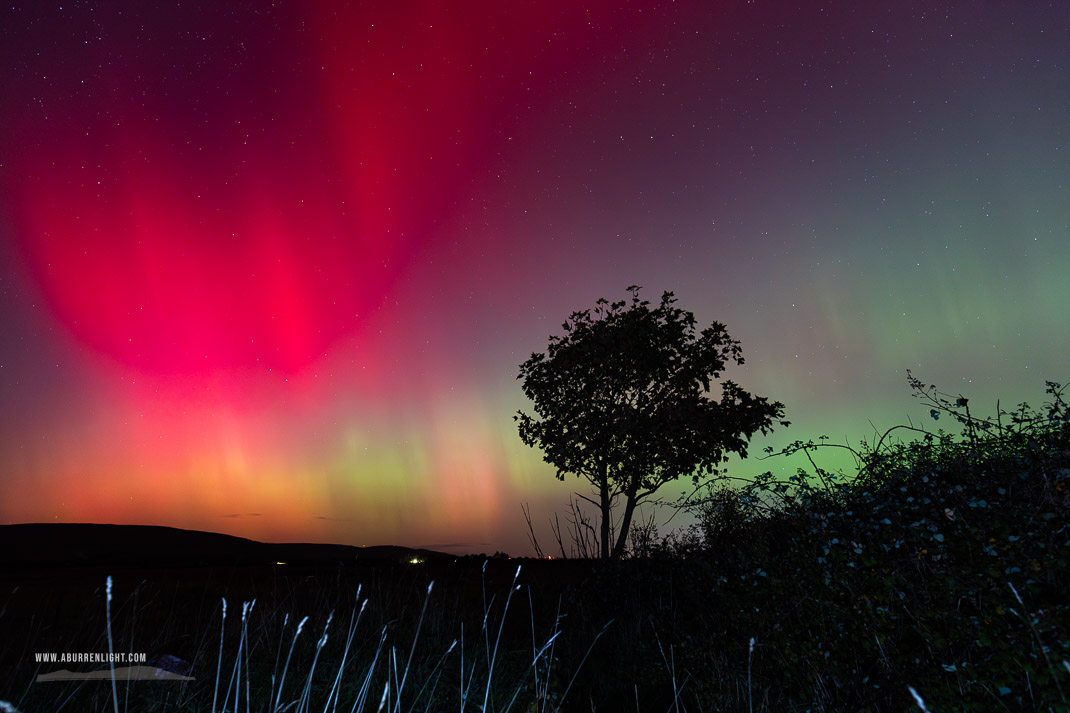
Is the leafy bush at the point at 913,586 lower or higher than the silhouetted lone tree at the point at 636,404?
lower

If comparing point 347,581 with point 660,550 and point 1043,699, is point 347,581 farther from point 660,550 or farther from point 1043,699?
point 1043,699

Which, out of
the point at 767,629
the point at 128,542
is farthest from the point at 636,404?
the point at 128,542

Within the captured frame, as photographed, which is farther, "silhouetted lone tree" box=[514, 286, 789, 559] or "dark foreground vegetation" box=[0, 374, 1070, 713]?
"silhouetted lone tree" box=[514, 286, 789, 559]

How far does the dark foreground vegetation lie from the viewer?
14.2ft

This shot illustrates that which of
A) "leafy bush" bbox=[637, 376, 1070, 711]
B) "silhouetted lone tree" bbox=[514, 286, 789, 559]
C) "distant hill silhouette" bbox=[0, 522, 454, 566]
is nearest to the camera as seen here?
"leafy bush" bbox=[637, 376, 1070, 711]

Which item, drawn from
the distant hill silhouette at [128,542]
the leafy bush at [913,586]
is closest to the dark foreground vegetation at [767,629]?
the leafy bush at [913,586]

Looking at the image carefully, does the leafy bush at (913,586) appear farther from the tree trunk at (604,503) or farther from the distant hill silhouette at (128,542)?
the distant hill silhouette at (128,542)

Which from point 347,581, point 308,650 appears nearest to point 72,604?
point 347,581

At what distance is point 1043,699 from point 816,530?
2491mm

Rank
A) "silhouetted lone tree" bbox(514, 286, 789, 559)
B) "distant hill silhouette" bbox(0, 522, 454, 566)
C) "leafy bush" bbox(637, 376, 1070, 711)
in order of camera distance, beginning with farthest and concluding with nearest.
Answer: "distant hill silhouette" bbox(0, 522, 454, 566), "silhouetted lone tree" bbox(514, 286, 789, 559), "leafy bush" bbox(637, 376, 1070, 711)

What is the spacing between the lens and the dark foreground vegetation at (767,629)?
14.2ft

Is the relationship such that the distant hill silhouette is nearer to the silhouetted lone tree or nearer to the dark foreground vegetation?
the silhouetted lone tree

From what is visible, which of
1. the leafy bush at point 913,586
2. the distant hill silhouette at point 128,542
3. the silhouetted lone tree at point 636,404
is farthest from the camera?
the distant hill silhouette at point 128,542

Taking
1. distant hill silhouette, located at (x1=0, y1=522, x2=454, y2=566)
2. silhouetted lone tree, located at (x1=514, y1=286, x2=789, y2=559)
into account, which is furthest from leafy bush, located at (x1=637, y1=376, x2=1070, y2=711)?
distant hill silhouette, located at (x1=0, y1=522, x2=454, y2=566)
